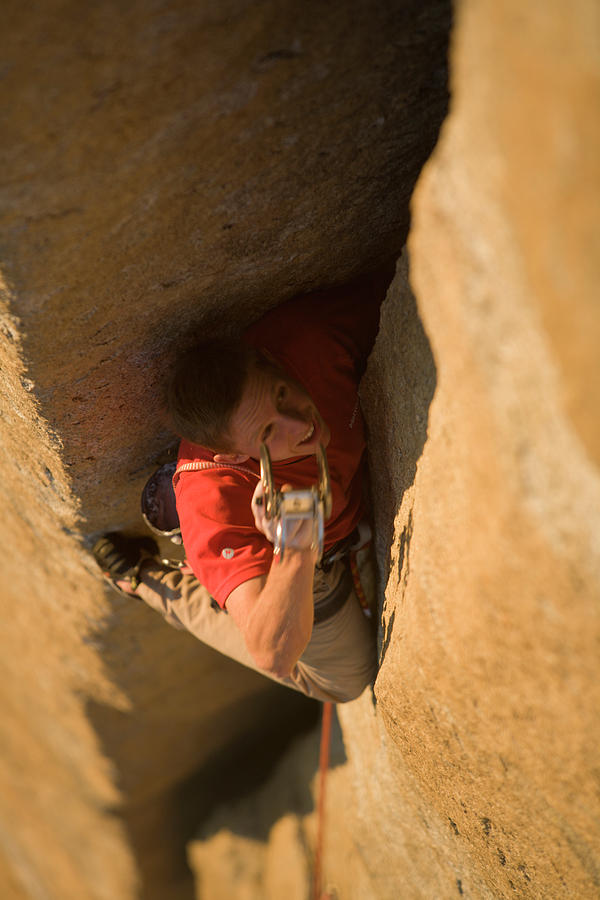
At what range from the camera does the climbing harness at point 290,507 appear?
93 centimetres

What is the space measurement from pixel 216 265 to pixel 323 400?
292 millimetres

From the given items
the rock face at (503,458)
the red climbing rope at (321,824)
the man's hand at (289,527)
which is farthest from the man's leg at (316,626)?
the red climbing rope at (321,824)

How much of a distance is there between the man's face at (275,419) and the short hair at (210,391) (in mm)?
15

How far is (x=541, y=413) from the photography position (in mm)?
586

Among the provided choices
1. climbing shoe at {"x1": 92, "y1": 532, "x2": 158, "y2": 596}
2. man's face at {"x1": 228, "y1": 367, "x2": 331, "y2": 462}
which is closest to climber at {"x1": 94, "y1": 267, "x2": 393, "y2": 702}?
man's face at {"x1": 228, "y1": 367, "x2": 331, "y2": 462}

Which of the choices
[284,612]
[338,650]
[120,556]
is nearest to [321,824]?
[338,650]

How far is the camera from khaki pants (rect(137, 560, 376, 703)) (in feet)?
Answer: 4.46

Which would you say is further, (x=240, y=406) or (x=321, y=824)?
(x=321, y=824)

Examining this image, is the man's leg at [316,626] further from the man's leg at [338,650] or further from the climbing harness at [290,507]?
the climbing harness at [290,507]

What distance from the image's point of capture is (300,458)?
3.57ft

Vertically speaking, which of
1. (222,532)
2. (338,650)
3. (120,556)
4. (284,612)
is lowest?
(338,650)

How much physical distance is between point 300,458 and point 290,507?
0.57ft

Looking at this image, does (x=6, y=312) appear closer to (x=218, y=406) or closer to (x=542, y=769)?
(x=218, y=406)

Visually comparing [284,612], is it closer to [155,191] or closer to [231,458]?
[231,458]
